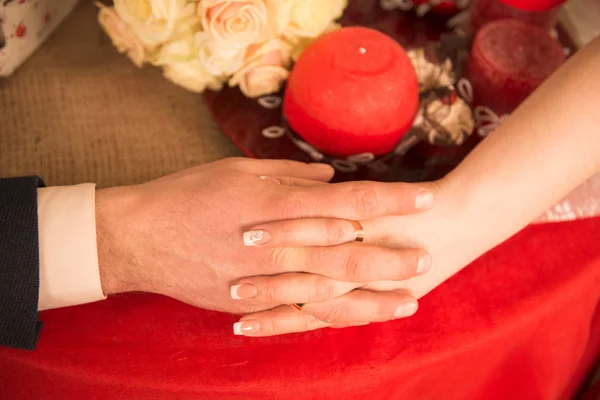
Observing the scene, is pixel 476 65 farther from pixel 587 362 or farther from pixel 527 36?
pixel 587 362

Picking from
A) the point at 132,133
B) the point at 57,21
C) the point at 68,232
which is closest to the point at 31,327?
the point at 68,232

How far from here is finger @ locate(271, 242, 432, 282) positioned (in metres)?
0.61

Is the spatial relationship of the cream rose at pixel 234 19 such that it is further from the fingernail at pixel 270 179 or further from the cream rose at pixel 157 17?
the fingernail at pixel 270 179

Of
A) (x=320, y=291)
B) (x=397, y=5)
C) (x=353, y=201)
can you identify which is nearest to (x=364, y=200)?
(x=353, y=201)

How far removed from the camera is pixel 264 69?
2.48 feet

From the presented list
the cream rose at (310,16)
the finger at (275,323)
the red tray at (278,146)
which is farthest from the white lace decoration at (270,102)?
the finger at (275,323)

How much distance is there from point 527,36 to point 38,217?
719mm

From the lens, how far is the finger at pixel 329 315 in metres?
0.61

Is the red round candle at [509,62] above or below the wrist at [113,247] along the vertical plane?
above

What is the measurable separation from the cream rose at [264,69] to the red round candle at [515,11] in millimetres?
350

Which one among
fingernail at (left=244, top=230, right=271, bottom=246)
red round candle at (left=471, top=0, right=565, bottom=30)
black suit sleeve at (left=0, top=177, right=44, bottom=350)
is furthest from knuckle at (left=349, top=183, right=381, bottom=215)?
red round candle at (left=471, top=0, right=565, bottom=30)

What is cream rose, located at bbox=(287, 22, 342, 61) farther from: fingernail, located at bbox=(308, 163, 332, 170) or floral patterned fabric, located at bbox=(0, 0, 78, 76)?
floral patterned fabric, located at bbox=(0, 0, 78, 76)

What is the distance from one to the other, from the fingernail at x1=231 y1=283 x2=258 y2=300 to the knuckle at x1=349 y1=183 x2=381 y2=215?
0.48 ft

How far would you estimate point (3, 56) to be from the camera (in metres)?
0.76
